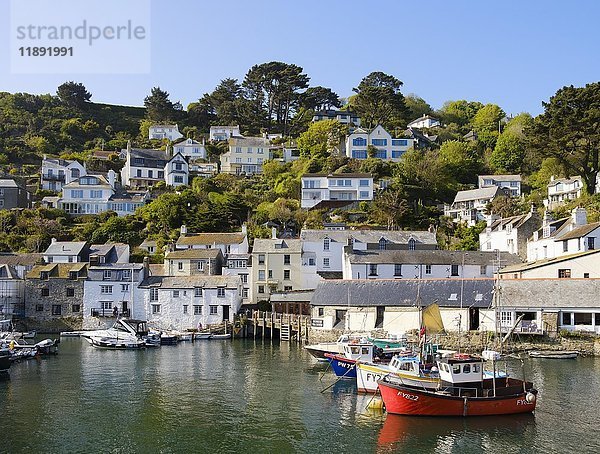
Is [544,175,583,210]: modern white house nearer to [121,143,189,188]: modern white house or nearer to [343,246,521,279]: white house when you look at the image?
[343,246,521,279]: white house

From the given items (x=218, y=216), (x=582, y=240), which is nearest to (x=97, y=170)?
(x=218, y=216)

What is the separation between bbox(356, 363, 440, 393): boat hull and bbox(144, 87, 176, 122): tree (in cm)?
10552

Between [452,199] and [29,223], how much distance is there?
189 feet

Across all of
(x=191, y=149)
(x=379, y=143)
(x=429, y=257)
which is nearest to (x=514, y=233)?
(x=429, y=257)

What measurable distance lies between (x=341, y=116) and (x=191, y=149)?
90.4ft

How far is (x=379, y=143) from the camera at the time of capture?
332 feet

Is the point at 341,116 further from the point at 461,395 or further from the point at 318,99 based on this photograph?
the point at 461,395

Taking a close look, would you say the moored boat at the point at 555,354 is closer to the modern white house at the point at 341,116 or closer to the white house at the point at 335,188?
the white house at the point at 335,188

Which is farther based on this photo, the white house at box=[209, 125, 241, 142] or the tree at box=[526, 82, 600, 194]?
the white house at box=[209, 125, 241, 142]

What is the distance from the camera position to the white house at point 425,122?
4808 inches

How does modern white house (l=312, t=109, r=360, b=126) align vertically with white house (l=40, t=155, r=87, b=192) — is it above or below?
above

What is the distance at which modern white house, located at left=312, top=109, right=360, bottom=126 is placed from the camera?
116 meters

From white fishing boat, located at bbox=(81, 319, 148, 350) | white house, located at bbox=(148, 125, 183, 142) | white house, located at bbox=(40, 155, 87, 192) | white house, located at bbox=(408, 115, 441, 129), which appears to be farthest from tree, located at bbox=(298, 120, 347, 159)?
white fishing boat, located at bbox=(81, 319, 148, 350)

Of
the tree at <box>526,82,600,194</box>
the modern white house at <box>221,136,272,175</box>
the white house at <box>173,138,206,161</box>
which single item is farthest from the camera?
the white house at <box>173,138,206,161</box>
